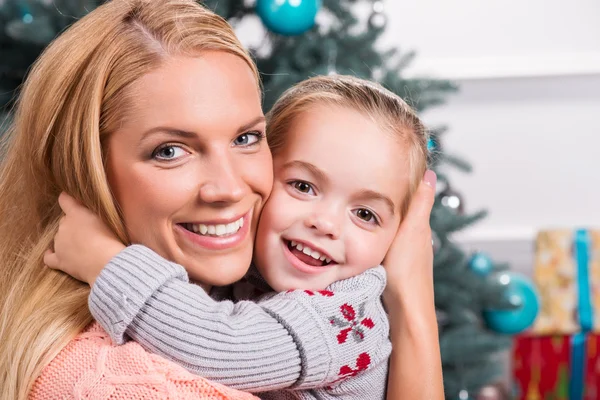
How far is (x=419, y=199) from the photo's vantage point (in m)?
1.55

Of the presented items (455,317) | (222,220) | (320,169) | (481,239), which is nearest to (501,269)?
(455,317)

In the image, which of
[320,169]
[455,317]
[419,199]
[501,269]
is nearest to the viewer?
[320,169]

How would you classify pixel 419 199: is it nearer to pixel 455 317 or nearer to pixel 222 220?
pixel 222 220

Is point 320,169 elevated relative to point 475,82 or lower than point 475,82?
elevated

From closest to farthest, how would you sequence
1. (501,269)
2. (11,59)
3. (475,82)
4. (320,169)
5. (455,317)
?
(320,169)
(11,59)
(455,317)
(501,269)
(475,82)

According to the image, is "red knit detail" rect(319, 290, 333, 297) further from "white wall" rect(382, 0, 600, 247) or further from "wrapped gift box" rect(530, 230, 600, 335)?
"white wall" rect(382, 0, 600, 247)

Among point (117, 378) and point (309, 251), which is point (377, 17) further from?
point (117, 378)

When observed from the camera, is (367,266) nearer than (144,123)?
No

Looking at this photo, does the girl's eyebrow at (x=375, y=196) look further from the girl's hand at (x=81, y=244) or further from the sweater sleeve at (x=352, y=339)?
the girl's hand at (x=81, y=244)

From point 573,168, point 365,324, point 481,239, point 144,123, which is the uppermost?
point 144,123

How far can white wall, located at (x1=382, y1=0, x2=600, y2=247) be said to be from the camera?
3.80 meters

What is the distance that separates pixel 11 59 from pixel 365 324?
1565 mm

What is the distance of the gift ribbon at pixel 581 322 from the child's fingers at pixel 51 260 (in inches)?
107

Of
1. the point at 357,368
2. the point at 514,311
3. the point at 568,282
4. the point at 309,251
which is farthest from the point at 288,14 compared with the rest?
the point at 568,282
